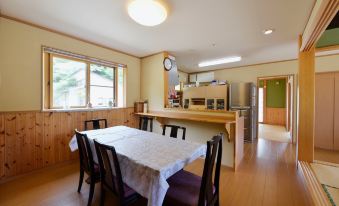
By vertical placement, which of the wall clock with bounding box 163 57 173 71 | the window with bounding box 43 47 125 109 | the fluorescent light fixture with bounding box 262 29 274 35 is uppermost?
the fluorescent light fixture with bounding box 262 29 274 35

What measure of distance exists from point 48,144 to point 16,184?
634mm

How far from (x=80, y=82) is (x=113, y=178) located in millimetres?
2414

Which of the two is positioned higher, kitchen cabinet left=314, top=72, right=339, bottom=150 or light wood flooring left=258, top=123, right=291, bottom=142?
kitchen cabinet left=314, top=72, right=339, bottom=150

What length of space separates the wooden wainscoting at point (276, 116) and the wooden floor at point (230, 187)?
17.1 feet

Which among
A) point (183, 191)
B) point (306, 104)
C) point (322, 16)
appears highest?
point (322, 16)

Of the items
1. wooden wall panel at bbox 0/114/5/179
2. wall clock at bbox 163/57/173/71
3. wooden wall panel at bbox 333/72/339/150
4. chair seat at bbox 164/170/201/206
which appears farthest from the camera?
wall clock at bbox 163/57/173/71

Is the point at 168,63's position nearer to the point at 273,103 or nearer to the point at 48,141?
the point at 48,141

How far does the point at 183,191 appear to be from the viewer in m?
1.38

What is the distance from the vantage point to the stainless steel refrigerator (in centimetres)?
452

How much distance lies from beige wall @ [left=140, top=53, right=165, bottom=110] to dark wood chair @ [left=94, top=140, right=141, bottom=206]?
2362mm

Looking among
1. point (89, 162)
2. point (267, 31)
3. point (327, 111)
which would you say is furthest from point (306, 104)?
point (89, 162)

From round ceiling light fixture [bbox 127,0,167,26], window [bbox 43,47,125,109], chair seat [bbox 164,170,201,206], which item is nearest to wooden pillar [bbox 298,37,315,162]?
chair seat [bbox 164,170,201,206]

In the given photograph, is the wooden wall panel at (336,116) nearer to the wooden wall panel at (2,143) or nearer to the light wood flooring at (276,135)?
the light wood flooring at (276,135)

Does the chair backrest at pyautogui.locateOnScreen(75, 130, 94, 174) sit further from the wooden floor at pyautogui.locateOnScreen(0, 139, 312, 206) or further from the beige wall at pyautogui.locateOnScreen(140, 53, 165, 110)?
the beige wall at pyautogui.locateOnScreen(140, 53, 165, 110)
